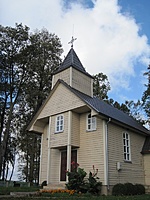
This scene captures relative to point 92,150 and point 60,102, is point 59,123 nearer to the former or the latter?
point 60,102

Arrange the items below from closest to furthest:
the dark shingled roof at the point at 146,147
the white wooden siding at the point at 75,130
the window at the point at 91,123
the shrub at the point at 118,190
A: 1. the shrub at the point at 118,190
2. the window at the point at 91,123
3. the white wooden siding at the point at 75,130
4. the dark shingled roof at the point at 146,147

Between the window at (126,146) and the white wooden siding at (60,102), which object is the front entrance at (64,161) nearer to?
the white wooden siding at (60,102)

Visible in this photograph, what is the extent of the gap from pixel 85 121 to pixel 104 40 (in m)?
5.49

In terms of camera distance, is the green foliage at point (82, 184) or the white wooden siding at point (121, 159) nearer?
the green foliage at point (82, 184)

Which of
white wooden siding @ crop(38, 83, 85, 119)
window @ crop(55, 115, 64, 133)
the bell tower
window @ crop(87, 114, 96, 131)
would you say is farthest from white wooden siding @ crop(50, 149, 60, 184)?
the bell tower

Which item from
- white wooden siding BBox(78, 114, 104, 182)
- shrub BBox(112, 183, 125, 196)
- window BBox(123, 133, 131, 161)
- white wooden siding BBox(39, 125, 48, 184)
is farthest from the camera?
white wooden siding BBox(39, 125, 48, 184)

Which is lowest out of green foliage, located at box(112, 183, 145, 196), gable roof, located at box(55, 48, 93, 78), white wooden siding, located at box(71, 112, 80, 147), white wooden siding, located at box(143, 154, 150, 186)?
green foliage, located at box(112, 183, 145, 196)

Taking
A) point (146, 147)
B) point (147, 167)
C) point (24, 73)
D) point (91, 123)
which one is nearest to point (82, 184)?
point (91, 123)

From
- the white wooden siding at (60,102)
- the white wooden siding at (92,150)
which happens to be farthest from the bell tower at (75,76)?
the white wooden siding at (92,150)

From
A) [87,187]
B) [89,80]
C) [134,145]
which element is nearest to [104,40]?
[89,80]

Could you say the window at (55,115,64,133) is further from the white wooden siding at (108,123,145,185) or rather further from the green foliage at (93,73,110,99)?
the green foliage at (93,73,110,99)

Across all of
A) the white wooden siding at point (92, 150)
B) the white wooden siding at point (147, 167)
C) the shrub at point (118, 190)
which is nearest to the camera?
the shrub at point (118, 190)

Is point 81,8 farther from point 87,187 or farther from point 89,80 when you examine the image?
point 87,187

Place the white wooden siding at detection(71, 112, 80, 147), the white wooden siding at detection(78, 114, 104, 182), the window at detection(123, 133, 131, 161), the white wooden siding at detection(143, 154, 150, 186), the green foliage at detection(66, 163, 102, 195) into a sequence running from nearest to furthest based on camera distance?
the green foliage at detection(66, 163, 102, 195), the white wooden siding at detection(78, 114, 104, 182), the white wooden siding at detection(71, 112, 80, 147), the window at detection(123, 133, 131, 161), the white wooden siding at detection(143, 154, 150, 186)
